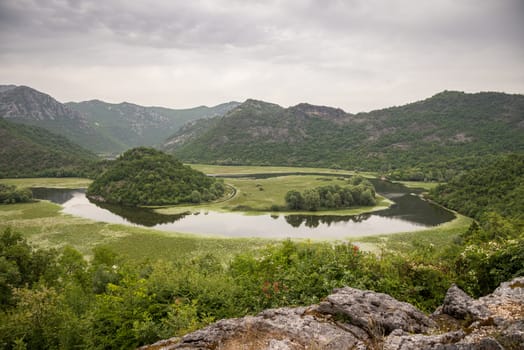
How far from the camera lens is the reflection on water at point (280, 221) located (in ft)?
207

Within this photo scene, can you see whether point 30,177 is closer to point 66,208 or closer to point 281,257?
point 66,208

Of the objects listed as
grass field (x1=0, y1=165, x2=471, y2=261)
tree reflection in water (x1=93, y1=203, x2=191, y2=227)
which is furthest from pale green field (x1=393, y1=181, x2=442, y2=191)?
Answer: tree reflection in water (x1=93, y1=203, x2=191, y2=227)

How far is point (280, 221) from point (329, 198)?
68.3ft

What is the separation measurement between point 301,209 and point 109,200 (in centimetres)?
6140

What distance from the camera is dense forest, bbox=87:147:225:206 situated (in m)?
95.1

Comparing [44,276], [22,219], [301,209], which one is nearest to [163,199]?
[22,219]

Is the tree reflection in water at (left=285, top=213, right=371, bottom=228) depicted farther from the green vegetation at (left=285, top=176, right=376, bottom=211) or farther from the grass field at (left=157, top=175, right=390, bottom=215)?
the green vegetation at (left=285, top=176, right=376, bottom=211)

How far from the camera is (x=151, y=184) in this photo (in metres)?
99.8

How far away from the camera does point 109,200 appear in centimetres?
9606

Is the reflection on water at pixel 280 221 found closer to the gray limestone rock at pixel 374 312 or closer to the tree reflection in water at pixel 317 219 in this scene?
the tree reflection in water at pixel 317 219

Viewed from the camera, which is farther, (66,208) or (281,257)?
(66,208)

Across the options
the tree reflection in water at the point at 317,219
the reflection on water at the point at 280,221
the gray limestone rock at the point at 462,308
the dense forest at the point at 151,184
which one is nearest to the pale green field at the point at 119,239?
the reflection on water at the point at 280,221

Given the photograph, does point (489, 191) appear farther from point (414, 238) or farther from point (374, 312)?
point (374, 312)

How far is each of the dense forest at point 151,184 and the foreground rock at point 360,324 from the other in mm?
86663
